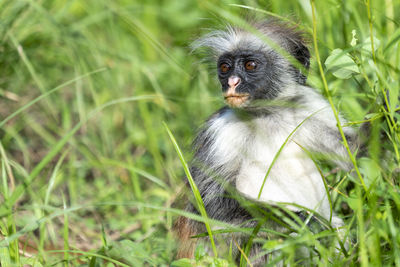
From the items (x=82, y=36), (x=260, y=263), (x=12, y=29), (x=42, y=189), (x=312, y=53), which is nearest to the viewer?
(x=260, y=263)

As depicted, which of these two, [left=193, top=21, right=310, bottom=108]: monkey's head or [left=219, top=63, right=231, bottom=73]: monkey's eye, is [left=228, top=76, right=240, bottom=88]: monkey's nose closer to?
[left=193, top=21, right=310, bottom=108]: monkey's head

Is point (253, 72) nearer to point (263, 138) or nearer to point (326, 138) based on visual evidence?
point (263, 138)

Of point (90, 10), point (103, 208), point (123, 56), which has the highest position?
point (90, 10)

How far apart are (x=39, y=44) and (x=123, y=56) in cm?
104

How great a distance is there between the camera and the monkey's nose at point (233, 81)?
3.52m

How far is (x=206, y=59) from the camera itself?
4.38 m

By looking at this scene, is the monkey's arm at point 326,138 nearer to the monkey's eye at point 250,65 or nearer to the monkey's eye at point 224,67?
the monkey's eye at point 250,65

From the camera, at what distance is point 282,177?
3.56 metres

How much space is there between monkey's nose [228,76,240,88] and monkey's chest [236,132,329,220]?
1.46 ft

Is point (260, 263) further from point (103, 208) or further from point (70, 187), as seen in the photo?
point (70, 187)

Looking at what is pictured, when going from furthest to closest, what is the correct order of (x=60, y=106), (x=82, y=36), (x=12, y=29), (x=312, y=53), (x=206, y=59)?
(x=60, y=106) < (x=82, y=36) < (x=12, y=29) < (x=206, y=59) < (x=312, y=53)

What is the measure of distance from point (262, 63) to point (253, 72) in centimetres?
11

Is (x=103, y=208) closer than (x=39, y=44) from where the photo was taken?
Yes

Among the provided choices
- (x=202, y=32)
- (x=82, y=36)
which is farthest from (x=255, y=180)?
(x=82, y=36)
